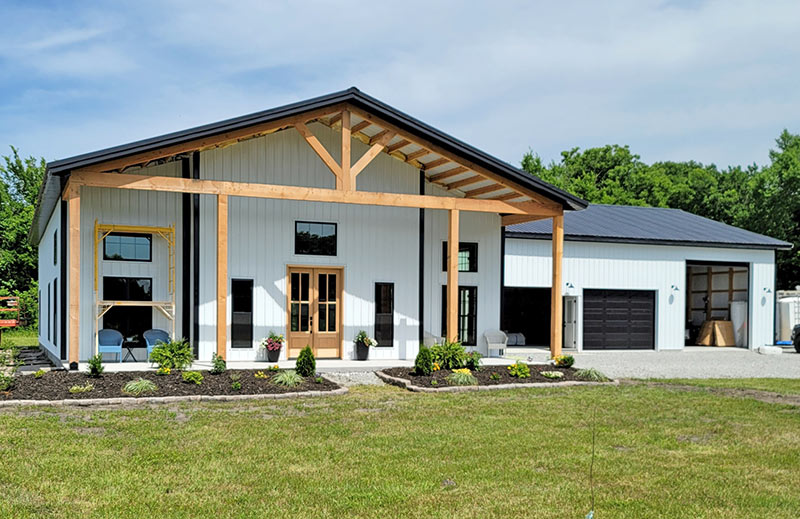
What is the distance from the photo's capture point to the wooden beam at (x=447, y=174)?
17.0 meters

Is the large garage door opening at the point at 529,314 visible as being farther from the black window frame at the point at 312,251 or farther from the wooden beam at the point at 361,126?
the wooden beam at the point at 361,126

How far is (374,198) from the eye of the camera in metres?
15.6

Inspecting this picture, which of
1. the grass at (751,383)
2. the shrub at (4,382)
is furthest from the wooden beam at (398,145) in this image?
the shrub at (4,382)

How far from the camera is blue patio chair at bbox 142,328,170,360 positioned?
1566cm

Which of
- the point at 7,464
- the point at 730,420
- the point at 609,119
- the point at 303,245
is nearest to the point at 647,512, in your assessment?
the point at 730,420

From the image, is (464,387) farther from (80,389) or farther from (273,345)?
(80,389)

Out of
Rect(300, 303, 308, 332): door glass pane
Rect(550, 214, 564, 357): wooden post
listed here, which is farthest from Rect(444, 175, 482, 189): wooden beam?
Rect(300, 303, 308, 332): door glass pane

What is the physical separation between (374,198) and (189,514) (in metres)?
10.5

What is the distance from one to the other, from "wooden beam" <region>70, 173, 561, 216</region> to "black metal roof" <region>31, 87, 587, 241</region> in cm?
38

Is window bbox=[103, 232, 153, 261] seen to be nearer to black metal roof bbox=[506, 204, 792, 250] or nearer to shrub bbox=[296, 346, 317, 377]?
shrub bbox=[296, 346, 317, 377]

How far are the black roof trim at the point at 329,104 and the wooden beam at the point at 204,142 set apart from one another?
0.49ft

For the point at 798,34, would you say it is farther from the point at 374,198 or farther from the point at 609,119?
the point at 609,119

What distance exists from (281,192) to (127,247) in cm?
374

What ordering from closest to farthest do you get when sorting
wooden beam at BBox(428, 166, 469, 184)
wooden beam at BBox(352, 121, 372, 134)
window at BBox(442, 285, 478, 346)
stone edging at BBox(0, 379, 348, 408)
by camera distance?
stone edging at BBox(0, 379, 348, 408), wooden beam at BBox(352, 121, 372, 134), wooden beam at BBox(428, 166, 469, 184), window at BBox(442, 285, 478, 346)
